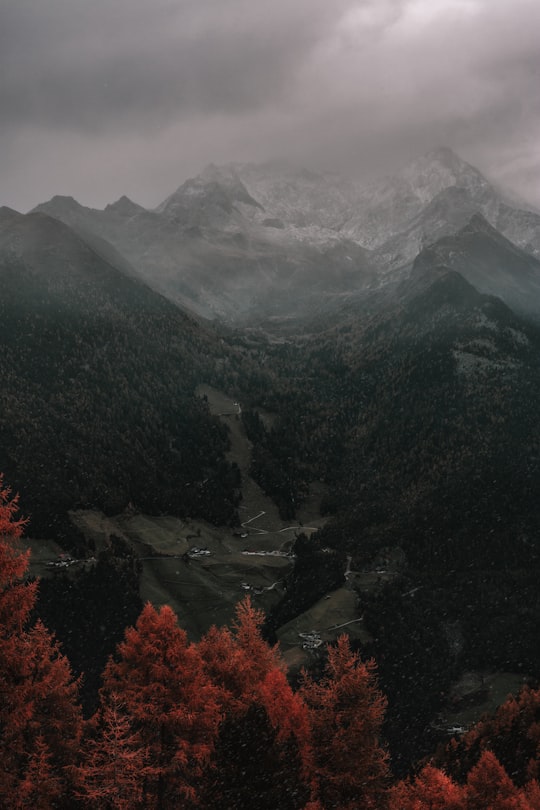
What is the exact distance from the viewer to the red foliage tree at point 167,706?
110ft

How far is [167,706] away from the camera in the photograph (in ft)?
113

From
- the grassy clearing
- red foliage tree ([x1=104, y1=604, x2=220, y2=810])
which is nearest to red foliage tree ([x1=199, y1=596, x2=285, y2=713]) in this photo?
red foliage tree ([x1=104, y1=604, x2=220, y2=810])

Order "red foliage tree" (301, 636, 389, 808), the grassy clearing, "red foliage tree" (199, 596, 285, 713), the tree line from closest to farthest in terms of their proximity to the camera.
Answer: the tree line < "red foliage tree" (301, 636, 389, 808) < "red foliage tree" (199, 596, 285, 713) < the grassy clearing

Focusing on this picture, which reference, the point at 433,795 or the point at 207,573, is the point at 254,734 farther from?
the point at 207,573

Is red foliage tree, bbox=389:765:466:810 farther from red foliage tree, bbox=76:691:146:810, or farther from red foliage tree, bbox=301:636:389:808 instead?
red foliage tree, bbox=76:691:146:810

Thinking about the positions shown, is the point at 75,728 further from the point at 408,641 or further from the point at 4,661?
the point at 408,641

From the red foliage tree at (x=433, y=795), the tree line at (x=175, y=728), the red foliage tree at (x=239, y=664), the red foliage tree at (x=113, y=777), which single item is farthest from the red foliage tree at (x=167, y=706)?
the red foliage tree at (x=433, y=795)

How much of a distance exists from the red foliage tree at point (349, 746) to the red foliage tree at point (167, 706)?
6.66 meters

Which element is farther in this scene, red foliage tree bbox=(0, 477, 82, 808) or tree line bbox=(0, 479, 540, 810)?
→ tree line bbox=(0, 479, 540, 810)

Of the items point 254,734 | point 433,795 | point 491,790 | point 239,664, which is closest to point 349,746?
point 254,734

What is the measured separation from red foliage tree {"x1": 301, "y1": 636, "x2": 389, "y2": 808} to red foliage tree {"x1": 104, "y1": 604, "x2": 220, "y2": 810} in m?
6.66

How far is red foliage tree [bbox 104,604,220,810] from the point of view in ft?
110

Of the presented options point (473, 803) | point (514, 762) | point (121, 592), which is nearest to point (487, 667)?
point (514, 762)

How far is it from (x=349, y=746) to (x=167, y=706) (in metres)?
11.2
